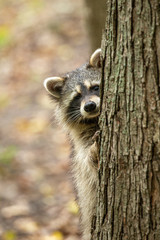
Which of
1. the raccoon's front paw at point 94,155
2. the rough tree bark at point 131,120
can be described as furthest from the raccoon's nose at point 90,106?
the rough tree bark at point 131,120

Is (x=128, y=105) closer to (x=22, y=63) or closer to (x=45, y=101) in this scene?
(x=45, y=101)

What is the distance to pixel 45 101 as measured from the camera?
10945 mm

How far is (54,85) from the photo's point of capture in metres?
5.48

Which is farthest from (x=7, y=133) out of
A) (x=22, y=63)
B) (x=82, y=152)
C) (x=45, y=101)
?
(x=82, y=152)

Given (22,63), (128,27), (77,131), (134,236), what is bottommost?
(134,236)

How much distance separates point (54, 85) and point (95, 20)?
1.88 m

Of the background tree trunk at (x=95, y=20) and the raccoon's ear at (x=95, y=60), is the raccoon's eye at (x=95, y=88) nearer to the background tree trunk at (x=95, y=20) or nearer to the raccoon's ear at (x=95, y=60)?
the raccoon's ear at (x=95, y=60)

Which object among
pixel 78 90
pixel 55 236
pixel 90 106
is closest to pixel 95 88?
pixel 78 90

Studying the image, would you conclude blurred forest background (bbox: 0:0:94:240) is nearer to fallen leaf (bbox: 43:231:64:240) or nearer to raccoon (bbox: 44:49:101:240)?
fallen leaf (bbox: 43:231:64:240)

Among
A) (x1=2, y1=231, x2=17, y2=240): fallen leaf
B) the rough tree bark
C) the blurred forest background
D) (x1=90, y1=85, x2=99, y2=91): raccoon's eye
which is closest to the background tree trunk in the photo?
the blurred forest background

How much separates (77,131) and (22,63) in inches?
322

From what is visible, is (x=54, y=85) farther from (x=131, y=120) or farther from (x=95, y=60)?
(x=131, y=120)

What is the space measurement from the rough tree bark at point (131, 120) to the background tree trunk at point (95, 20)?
11.6 feet

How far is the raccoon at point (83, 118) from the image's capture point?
14.7ft
